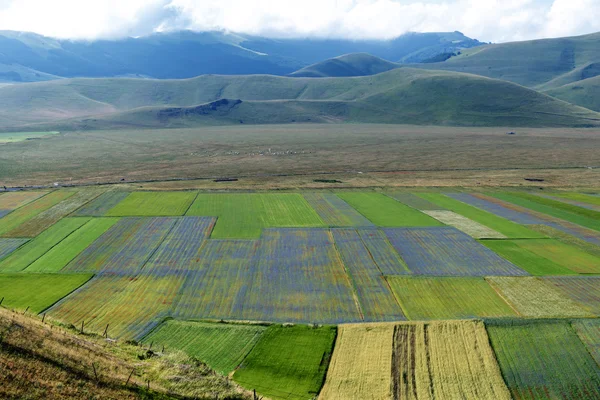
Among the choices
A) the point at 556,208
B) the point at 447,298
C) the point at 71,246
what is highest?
the point at 556,208

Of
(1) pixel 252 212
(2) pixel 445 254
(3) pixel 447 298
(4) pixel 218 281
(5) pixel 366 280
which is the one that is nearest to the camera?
(3) pixel 447 298

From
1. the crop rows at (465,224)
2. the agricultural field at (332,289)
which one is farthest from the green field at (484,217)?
the crop rows at (465,224)

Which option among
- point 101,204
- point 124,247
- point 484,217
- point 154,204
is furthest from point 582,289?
point 101,204

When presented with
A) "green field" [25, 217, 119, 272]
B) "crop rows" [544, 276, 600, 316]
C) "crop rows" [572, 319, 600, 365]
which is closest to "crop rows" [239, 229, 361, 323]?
"crop rows" [572, 319, 600, 365]

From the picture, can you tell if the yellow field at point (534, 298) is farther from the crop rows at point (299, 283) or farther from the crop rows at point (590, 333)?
the crop rows at point (299, 283)

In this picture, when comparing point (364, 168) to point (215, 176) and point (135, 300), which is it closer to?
point (215, 176)

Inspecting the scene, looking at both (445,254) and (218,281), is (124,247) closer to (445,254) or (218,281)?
(218,281)
